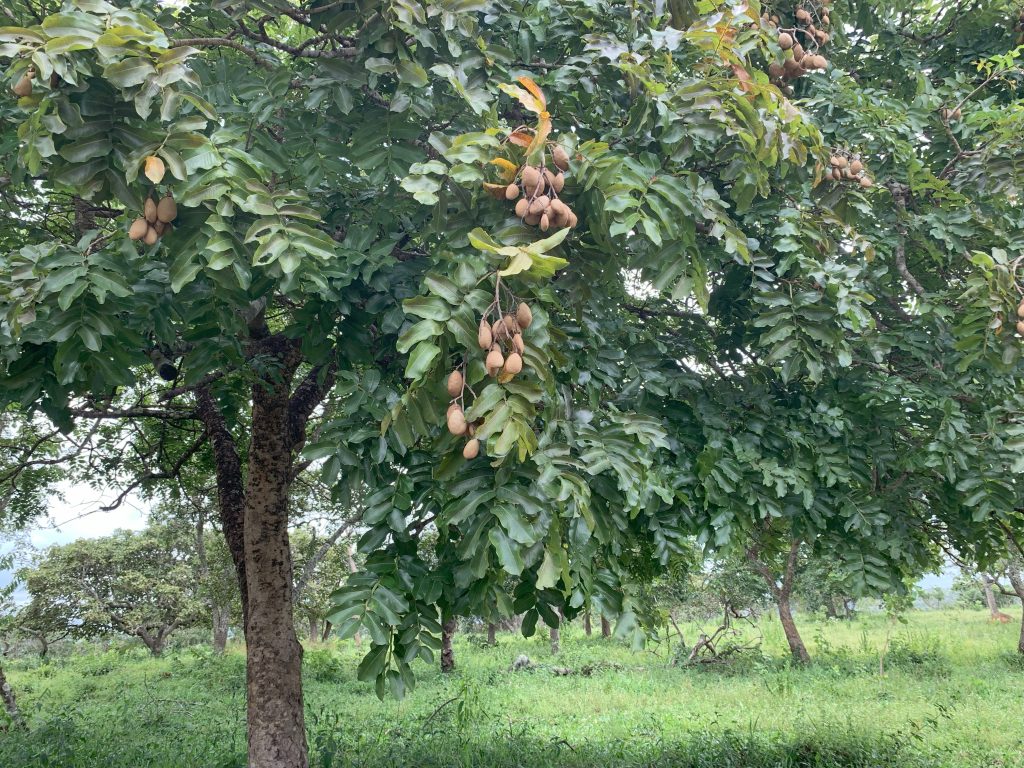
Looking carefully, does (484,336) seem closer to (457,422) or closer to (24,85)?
(457,422)

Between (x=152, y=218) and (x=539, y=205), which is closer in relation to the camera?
(x=539, y=205)

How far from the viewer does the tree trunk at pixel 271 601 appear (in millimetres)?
5129

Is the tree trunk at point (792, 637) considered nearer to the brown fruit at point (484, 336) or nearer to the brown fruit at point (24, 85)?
the brown fruit at point (484, 336)

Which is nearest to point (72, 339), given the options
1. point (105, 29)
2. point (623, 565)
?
point (105, 29)

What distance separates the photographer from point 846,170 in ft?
13.2

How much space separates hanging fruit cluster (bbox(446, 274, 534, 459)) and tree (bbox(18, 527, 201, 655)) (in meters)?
17.2

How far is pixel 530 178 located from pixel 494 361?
708 millimetres

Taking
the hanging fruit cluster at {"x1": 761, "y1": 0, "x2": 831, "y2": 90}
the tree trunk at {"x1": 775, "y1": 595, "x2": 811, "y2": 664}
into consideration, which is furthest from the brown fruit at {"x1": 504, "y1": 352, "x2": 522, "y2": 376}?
the tree trunk at {"x1": 775, "y1": 595, "x2": 811, "y2": 664}

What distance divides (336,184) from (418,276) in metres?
0.62

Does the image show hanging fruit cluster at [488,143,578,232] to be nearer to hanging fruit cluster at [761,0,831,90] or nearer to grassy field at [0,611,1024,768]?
hanging fruit cluster at [761,0,831,90]

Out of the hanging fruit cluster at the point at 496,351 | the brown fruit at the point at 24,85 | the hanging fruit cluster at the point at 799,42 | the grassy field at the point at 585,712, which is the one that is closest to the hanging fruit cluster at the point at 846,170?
the hanging fruit cluster at the point at 799,42

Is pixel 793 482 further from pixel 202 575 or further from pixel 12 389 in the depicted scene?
pixel 202 575

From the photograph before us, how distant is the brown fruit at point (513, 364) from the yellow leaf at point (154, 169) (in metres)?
1.29

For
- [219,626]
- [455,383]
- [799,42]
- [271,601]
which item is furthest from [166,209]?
[219,626]
